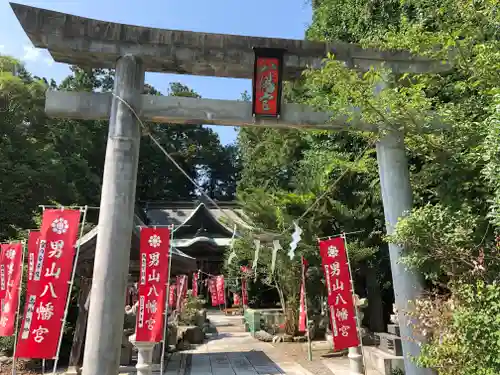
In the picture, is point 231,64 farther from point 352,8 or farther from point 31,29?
point 352,8

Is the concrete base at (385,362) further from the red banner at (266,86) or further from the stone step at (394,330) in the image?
the red banner at (266,86)

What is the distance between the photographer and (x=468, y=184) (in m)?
4.95

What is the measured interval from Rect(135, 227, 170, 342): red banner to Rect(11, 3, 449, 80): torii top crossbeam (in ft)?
9.10

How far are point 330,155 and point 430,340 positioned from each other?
7.84 m

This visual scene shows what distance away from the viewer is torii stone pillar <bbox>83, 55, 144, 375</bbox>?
490cm

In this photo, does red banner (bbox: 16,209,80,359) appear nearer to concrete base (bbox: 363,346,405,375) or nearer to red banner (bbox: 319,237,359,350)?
red banner (bbox: 319,237,359,350)

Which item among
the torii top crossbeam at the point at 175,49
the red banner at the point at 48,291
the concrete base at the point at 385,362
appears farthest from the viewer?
the concrete base at the point at 385,362

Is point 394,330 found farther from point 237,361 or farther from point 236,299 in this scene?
point 236,299

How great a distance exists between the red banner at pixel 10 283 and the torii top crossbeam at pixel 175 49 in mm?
4048

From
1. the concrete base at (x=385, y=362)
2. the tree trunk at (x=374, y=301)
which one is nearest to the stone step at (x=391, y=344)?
the concrete base at (x=385, y=362)

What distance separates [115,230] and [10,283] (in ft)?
12.6

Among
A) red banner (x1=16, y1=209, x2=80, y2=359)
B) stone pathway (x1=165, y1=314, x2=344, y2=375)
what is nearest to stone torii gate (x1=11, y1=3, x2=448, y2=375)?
red banner (x1=16, y1=209, x2=80, y2=359)

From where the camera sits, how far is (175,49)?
5.76 metres

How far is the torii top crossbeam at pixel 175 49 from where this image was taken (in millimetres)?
5414
